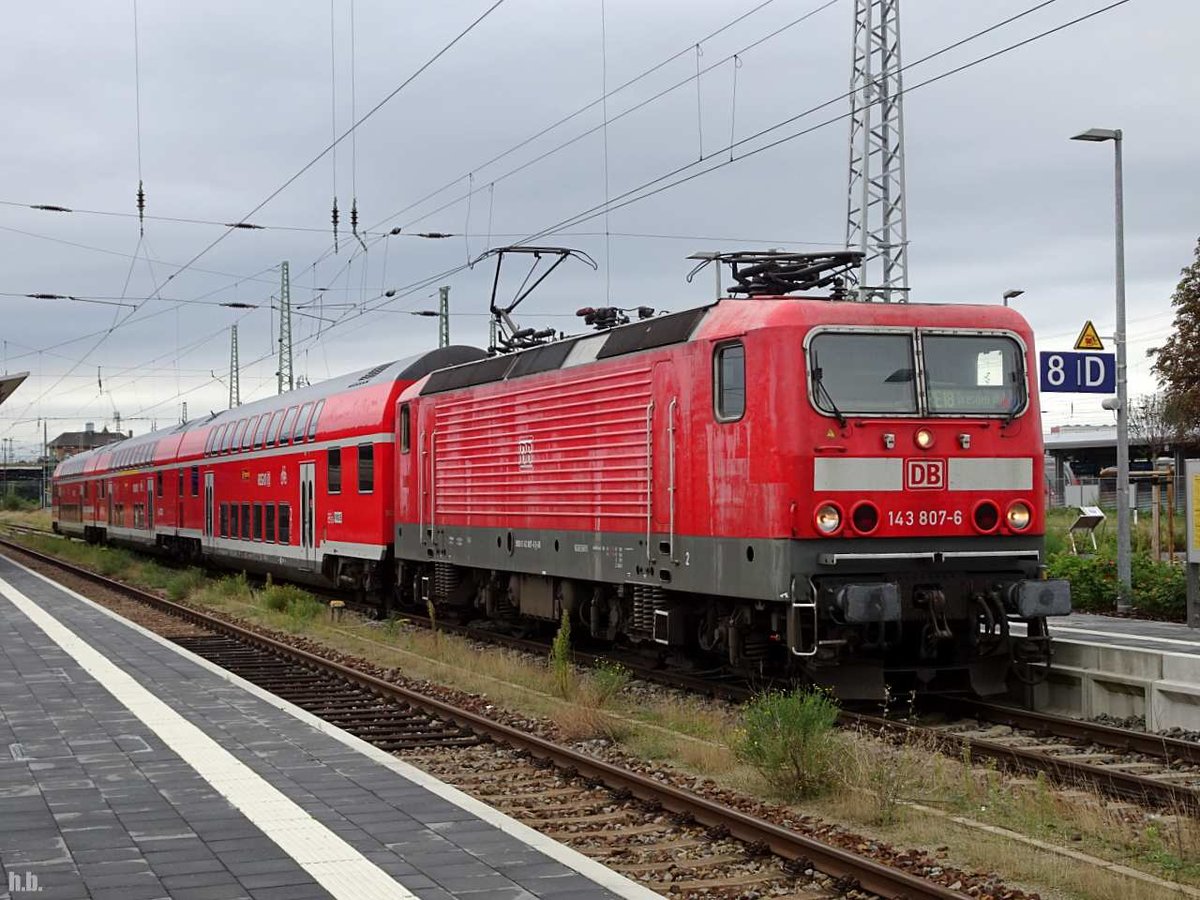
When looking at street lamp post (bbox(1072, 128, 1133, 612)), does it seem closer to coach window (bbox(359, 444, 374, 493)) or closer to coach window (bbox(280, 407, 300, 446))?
coach window (bbox(359, 444, 374, 493))

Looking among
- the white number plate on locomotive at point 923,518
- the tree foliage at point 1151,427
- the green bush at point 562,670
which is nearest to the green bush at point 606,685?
the green bush at point 562,670

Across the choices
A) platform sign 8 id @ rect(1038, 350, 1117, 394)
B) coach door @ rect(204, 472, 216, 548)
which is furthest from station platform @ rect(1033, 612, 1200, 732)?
coach door @ rect(204, 472, 216, 548)

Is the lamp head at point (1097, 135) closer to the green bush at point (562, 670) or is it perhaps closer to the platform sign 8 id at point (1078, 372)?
the platform sign 8 id at point (1078, 372)

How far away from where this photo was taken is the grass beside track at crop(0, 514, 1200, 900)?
7129 mm

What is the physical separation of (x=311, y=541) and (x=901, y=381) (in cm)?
1447

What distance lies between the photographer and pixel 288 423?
26.1 metres

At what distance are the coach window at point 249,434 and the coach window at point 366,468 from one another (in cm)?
711

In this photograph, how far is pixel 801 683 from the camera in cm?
1235

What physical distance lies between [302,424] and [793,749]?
17692 mm

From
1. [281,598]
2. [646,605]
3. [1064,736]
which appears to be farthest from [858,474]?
[281,598]

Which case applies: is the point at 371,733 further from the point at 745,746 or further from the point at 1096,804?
the point at 1096,804

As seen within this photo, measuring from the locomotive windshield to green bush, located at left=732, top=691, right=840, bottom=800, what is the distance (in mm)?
3343

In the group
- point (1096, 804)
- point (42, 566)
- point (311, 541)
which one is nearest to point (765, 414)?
point (1096, 804)

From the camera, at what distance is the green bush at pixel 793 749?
8789mm
